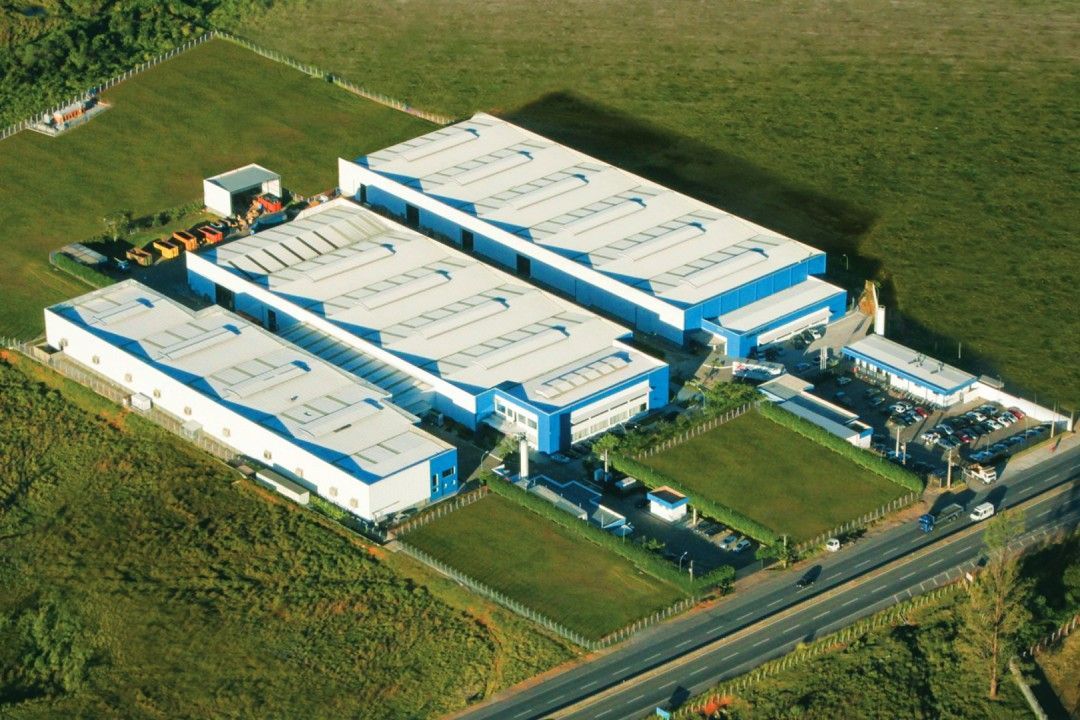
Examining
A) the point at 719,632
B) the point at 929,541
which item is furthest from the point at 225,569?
the point at 929,541

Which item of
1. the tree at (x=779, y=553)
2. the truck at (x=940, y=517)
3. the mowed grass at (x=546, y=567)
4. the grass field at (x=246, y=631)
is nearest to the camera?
the grass field at (x=246, y=631)

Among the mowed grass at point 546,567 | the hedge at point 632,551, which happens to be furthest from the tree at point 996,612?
the mowed grass at point 546,567

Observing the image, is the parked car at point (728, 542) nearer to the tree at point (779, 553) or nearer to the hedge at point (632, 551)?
the tree at point (779, 553)

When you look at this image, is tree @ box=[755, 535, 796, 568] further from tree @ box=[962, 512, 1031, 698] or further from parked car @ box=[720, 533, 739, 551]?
tree @ box=[962, 512, 1031, 698]

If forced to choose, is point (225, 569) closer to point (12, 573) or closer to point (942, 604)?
point (12, 573)

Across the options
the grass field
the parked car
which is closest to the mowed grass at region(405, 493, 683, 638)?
the grass field

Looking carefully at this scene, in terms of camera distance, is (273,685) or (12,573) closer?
(273,685)
